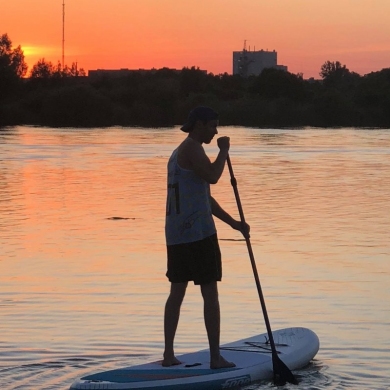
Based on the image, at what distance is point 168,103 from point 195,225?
84.6 meters

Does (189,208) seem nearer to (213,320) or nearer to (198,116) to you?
(198,116)

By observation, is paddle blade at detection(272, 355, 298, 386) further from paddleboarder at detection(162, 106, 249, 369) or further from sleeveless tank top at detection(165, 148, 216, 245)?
sleeveless tank top at detection(165, 148, 216, 245)

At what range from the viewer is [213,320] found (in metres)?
7.18

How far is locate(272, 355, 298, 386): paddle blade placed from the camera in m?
7.19

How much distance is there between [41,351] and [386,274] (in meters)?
4.68

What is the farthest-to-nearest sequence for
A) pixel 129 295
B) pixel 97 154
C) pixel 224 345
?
pixel 97 154 < pixel 129 295 < pixel 224 345

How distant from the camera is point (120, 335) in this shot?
27.9 feet

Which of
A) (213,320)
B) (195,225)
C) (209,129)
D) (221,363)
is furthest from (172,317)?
(209,129)

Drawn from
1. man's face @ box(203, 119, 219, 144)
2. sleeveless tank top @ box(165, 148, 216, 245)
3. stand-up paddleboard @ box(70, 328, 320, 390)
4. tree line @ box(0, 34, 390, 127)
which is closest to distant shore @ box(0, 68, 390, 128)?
tree line @ box(0, 34, 390, 127)

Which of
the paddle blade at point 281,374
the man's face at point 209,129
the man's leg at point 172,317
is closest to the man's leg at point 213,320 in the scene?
the man's leg at point 172,317

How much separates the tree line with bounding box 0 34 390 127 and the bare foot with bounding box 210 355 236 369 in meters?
79.0

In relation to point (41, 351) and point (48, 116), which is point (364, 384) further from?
point (48, 116)

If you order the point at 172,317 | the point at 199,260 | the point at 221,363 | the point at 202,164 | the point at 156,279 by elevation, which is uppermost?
the point at 202,164

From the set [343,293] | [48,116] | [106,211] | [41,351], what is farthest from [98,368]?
[48,116]
